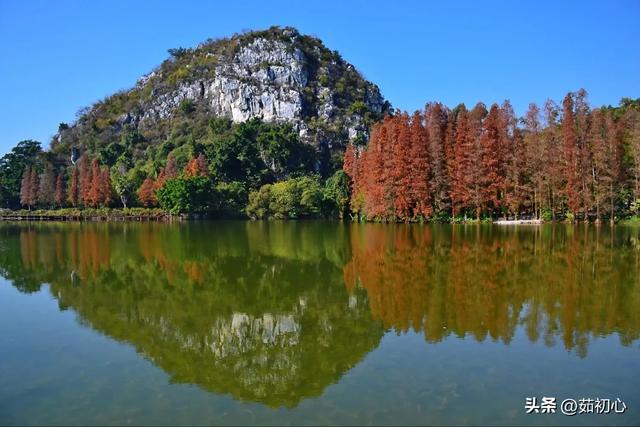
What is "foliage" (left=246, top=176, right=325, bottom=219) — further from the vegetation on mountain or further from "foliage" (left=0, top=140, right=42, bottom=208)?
"foliage" (left=0, top=140, right=42, bottom=208)

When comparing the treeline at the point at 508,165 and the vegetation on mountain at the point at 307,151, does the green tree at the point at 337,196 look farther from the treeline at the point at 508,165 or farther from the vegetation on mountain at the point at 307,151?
the treeline at the point at 508,165

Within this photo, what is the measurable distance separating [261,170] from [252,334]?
81.8 m

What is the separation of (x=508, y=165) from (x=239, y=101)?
83126 millimetres

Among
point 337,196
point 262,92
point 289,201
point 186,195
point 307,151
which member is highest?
point 262,92

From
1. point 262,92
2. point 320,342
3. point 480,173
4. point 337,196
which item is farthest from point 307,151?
point 320,342

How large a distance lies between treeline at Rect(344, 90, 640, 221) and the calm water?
31792mm

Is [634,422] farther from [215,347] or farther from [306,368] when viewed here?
[215,347]

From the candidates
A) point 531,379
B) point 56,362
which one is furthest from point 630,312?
point 56,362

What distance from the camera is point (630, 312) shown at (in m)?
12.4

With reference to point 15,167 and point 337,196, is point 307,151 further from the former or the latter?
point 15,167

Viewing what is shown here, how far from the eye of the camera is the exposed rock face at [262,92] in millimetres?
116500

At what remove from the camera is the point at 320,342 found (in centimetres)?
1053

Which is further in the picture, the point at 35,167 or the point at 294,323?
the point at 35,167

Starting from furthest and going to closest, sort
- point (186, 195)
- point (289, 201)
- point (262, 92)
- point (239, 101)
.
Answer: point (239, 101) → point (262, 92) → point (186, 195) → point (289, 201)
